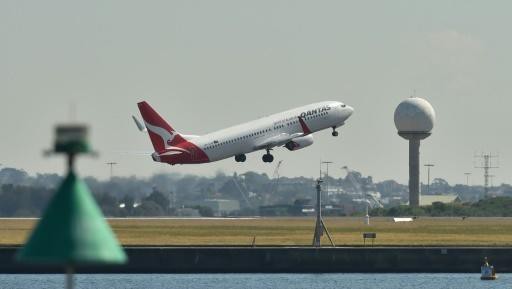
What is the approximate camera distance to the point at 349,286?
317 ft

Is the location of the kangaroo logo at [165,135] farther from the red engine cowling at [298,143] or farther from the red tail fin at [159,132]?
the red engine cowling at [298,143]

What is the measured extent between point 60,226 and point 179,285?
78.3 metres

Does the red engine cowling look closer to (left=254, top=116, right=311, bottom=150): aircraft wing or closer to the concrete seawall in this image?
(left=254, top=116, right=311, bottom=150): aircraft wing

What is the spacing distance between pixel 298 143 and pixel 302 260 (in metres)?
42.3

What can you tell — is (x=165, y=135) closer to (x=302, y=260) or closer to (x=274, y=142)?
(x=274, y=142)

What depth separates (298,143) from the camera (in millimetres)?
150625

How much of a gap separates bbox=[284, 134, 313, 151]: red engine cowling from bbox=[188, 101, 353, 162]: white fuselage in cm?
75

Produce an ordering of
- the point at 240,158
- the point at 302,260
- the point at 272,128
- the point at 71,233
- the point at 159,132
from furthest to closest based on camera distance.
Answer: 1. the point at 240,158
2. the point at 272,128
3. the point at 159,132
4. the point at 302,260
5. the point at 71,233

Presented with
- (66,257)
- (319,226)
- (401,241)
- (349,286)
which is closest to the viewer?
(66,257)

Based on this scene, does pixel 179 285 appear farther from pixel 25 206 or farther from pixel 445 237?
pixel 25 206

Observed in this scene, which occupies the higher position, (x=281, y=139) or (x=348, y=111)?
(x=348, y=111)

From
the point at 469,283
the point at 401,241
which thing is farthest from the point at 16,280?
the point at 401,241

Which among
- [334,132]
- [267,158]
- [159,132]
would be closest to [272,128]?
[267,158]

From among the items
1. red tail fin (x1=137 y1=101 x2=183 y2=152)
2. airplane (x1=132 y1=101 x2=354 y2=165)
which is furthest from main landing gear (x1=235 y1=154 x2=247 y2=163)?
red tail fin (x1=137 y1=101 x2=183 y2=152)
